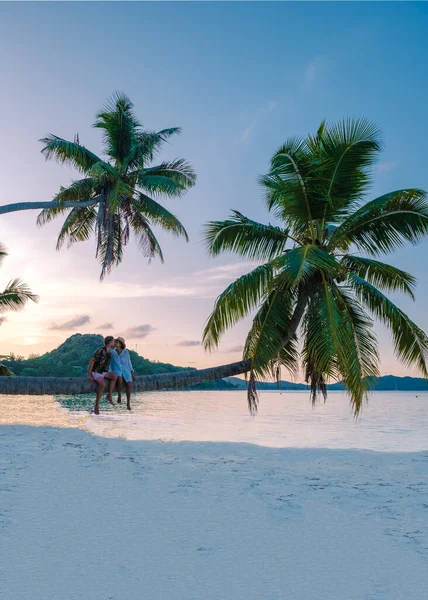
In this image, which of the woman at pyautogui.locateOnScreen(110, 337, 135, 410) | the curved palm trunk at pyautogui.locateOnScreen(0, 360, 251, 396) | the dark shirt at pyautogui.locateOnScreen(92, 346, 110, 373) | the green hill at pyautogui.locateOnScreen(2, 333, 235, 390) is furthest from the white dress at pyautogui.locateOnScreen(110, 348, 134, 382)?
the green hill at pyautogui.locateOnScreen(2, 333, 235, 390)

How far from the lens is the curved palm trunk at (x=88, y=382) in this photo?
1091 centimetres

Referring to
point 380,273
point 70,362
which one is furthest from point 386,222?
point 70,362

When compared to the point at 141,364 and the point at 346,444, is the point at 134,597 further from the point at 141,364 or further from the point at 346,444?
the point at 141,364

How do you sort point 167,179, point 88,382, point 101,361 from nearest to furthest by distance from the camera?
1. point 88,382
2. point 101,361
3. point 167,179

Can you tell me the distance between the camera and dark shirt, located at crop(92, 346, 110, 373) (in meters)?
11.2

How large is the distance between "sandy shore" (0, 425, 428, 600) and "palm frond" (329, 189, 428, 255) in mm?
5210

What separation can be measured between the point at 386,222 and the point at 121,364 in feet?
22.6

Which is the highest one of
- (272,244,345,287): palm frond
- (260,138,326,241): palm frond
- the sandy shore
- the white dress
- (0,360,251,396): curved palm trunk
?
(260,138,326,241): palm frond

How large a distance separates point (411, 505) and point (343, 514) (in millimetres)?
1338

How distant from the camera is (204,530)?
19.9ft

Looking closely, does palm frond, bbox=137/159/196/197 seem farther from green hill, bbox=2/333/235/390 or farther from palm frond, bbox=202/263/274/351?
green hill, bbox=2/333/235/390

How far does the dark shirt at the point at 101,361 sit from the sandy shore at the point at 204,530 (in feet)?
5.83

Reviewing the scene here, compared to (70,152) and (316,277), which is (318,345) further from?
(70,152)

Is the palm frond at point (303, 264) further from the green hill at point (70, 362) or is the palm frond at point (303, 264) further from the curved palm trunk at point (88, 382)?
the green hill at point (70, 362)
